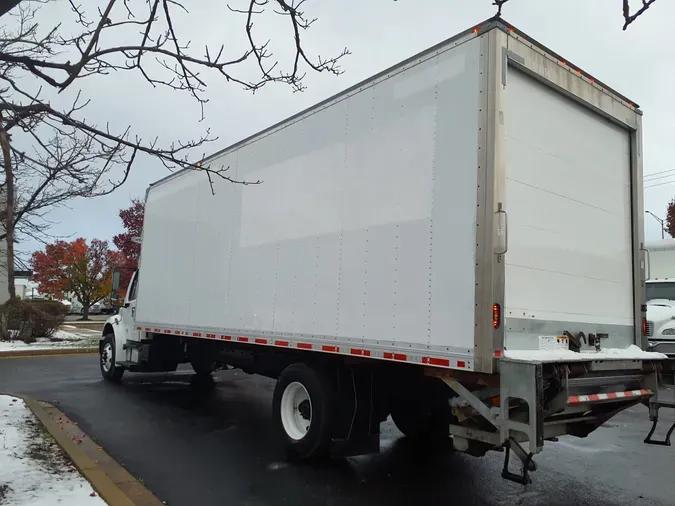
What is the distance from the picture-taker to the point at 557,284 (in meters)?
5.07

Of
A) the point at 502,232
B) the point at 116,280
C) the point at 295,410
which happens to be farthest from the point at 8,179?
the point at 502,232

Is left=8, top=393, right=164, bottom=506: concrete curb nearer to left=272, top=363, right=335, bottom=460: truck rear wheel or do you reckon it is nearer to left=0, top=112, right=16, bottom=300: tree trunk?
left=272, top=363, right=335, bottom=460: truck rear wheel

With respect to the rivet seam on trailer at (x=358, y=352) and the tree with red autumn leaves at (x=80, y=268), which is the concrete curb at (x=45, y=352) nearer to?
the rivet seam on trailer at (x=358, y=352)

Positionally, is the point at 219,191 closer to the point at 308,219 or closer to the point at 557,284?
the point at 308,219

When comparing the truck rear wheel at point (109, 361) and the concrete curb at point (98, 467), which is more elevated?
the truck rear wheel at point (109, 361)

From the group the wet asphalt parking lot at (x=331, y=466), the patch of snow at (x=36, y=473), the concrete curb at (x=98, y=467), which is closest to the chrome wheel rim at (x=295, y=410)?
the wet asphalt parking lot at (x=331, y=466)

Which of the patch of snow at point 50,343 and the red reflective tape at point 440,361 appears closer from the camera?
the red reflective tape at point 440,361

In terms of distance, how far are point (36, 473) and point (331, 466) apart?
9.39 feet

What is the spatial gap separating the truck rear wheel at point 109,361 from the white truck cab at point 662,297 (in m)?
11.1

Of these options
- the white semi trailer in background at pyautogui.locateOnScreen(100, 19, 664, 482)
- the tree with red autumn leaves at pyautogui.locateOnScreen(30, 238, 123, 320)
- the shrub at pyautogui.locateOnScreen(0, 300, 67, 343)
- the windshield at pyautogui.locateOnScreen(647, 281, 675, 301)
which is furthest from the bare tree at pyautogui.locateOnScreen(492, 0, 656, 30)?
the tree with red autumn leaves at pyautogui.locateOnScreen(30, 238, 123, 320)

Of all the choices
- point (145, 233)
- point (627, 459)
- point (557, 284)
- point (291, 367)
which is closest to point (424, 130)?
point (557, 284)

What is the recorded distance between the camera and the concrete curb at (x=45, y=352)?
16125 millimetres

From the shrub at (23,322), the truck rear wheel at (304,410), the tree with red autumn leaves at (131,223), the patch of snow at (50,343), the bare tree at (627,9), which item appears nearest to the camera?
the bare tree at (627,9)

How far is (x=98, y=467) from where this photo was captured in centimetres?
544
